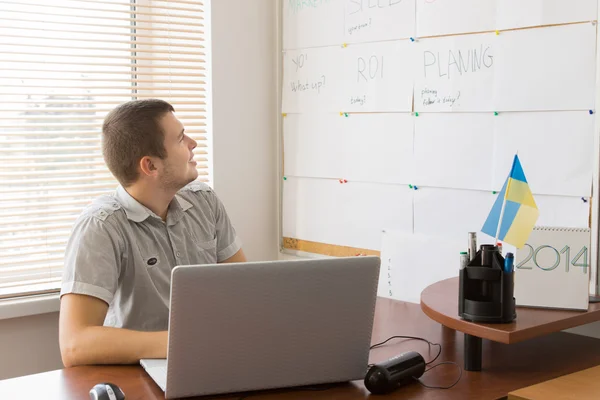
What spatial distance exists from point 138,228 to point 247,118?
1091mm

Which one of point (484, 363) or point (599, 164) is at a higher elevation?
point (599, 164)

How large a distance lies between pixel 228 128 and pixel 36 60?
785 millimetres

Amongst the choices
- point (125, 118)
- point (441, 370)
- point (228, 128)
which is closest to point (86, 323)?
point (125, 118)

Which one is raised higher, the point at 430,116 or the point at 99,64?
the point at 99,64

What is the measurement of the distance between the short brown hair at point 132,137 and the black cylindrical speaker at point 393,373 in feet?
3.00

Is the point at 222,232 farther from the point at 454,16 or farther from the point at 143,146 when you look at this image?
the point at 454,16

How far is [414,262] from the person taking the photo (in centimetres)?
251

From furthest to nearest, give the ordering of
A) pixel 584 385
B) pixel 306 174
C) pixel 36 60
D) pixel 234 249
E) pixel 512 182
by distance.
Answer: pixel 306 174
pixel 36 60
pixel 234 249
pixel 512 182
pixel 584 385

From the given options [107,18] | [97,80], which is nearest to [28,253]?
[97,80]

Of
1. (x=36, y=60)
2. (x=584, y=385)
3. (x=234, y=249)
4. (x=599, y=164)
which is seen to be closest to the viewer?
(x=584, y=385)

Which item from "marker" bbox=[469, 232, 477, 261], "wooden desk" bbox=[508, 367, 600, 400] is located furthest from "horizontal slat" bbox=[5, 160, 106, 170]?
"wooden desk" bbox=[508, 367, 600, 400]

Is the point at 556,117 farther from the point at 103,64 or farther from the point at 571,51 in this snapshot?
the point at 103,64

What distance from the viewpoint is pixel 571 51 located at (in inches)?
83.5

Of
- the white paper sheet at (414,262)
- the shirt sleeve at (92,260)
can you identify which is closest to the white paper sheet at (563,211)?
the white paper sheet at (414,262)
